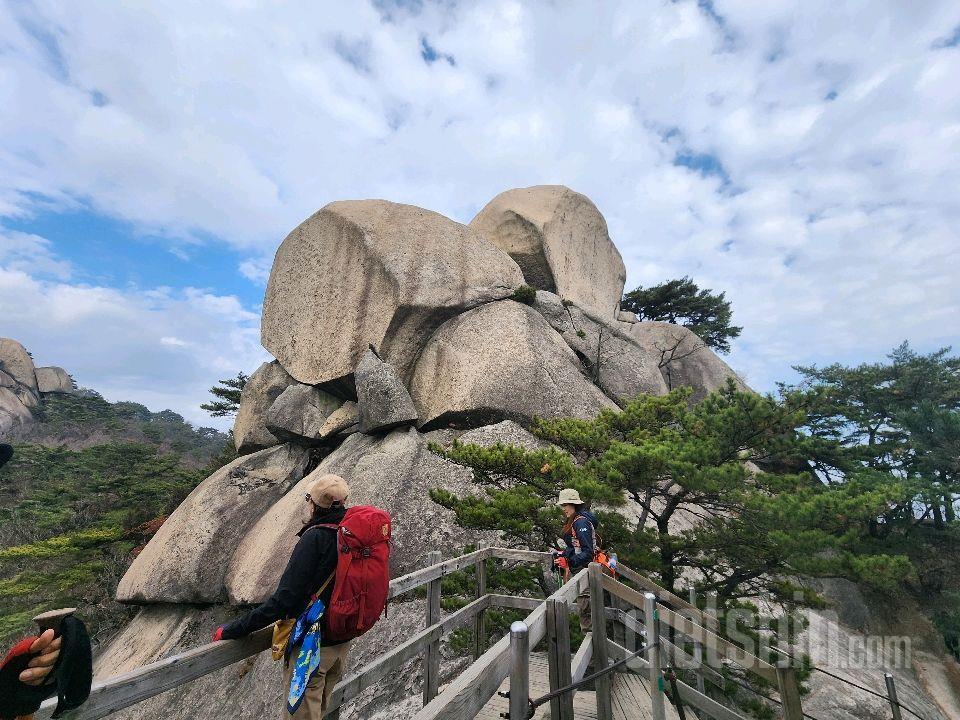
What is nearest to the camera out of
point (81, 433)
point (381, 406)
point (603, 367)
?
point (381, 406)

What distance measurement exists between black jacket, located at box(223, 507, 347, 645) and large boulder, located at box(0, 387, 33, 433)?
150 feet

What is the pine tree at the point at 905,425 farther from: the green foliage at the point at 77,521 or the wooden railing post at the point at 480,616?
the green foliage at the point at 77,521

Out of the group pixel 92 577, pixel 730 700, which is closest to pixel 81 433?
pixel 92 577

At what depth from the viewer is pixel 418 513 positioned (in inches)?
349

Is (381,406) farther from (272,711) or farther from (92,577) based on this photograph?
(92,577)

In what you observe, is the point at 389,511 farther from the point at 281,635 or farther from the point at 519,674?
the point at 519,674

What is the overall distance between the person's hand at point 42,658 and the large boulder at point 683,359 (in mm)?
18948

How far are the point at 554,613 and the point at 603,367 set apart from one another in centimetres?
1125

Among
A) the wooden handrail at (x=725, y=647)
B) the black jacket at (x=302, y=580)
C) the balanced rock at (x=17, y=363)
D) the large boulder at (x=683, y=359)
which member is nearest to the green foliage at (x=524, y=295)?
the large boulder at (x=683, y=359)

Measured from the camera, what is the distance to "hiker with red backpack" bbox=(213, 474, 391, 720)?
7.55 feet

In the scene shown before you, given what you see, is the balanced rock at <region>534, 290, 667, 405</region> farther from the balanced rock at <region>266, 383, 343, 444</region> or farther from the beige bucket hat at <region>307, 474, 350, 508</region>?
the beige bucket hat at <region>307, 474, 350, 508</region>

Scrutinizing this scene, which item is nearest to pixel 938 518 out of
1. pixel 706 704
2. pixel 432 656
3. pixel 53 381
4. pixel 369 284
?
pixel 706 704

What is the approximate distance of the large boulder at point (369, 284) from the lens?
13000mm

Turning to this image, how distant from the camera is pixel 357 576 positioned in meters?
2.33
